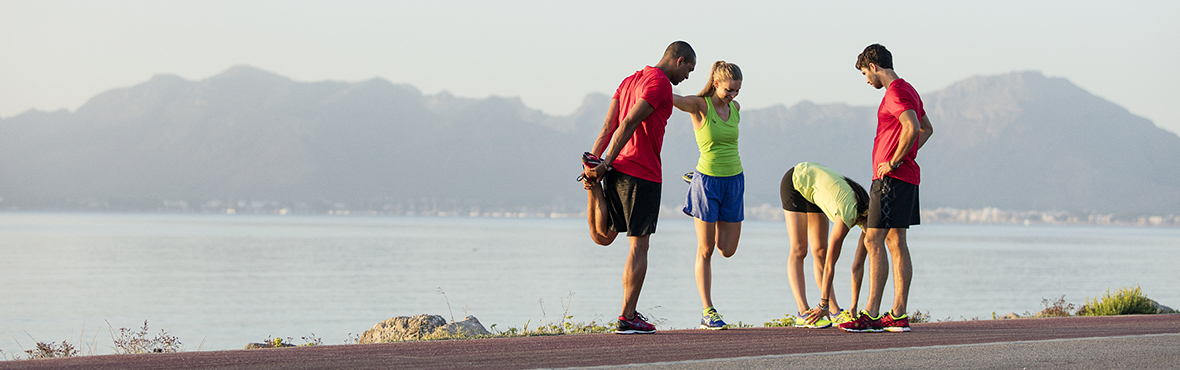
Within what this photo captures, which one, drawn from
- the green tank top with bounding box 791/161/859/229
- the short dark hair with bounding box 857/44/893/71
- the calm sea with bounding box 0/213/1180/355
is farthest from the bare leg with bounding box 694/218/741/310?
the calm sea with bounding box 0/213/1180/355

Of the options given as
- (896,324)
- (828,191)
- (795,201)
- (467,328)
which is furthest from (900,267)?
(467,328)

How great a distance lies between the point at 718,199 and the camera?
7.15 metres

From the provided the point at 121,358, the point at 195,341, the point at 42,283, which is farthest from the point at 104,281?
the point at 121,358

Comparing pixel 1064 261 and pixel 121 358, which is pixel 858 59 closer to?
pixel 121 358

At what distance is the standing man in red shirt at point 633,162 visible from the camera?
6453 millimetres

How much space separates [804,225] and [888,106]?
119cm

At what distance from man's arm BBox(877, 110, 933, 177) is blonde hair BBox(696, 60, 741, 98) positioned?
117cm

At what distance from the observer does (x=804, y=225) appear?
7.67 meters

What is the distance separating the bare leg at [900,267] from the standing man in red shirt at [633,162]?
176cm

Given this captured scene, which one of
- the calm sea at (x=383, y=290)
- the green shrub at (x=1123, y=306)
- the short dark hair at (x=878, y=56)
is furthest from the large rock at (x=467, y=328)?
the green shrub at (x=1123, y=306)

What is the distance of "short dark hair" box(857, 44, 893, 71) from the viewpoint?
7176mm

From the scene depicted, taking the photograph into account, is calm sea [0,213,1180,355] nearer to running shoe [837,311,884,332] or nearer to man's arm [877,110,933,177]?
running shoe [837,311,884,332]

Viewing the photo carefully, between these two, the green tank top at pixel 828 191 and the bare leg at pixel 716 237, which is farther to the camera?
the green tank top at pixel 828 191

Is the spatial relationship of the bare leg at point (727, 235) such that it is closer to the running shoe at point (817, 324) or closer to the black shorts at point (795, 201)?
the black shorts at point (795, 201)
